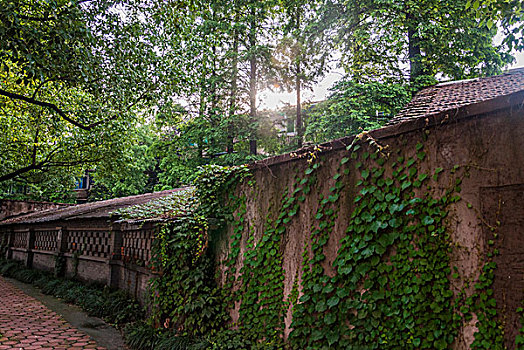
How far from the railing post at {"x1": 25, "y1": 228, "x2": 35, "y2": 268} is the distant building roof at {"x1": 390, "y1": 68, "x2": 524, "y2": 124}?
15.5 m

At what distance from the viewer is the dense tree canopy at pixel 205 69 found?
271 inches

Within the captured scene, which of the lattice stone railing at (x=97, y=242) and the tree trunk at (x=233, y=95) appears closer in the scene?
the lattice stone railing at (x=97, y=242)

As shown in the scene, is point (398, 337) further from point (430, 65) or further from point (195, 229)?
point (430, 65)

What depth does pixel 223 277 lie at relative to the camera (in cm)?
557

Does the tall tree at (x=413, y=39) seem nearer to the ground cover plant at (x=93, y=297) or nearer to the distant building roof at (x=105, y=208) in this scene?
the distant building roof at (x=105, y=208)

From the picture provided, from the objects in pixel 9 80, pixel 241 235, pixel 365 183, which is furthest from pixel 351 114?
pixel 9 80

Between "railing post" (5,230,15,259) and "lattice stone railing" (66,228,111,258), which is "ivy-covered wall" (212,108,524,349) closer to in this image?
"lattice stone railing" (66,228,111,258)

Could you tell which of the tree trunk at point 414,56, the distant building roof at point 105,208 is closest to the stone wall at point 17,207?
the distant building roof at point 105,208

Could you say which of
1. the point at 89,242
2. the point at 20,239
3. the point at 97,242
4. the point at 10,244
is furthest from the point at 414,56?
the point at 10,244

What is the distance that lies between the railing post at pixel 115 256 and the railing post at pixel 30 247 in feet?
27.5

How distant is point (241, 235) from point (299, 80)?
1309 cm

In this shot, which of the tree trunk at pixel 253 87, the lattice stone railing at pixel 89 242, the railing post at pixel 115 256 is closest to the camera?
the railing post at pixel 115 256

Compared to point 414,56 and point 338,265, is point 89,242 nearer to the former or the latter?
point 338,265

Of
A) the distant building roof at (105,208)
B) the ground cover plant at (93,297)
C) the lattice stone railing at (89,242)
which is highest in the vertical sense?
the distant building roof at (105,208)
